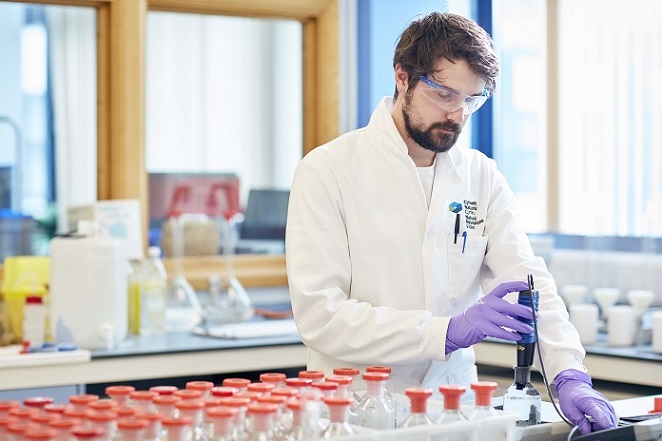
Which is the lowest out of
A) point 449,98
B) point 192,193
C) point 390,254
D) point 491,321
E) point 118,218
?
point 491,321

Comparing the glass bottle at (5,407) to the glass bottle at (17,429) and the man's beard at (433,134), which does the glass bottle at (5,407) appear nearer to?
the glass bottle at (17,429)

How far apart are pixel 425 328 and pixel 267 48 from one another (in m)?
4.18

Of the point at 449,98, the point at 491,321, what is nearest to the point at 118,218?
the point at 449,98

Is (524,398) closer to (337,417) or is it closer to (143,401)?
(337,417)

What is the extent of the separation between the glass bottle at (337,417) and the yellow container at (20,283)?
212 centimetres

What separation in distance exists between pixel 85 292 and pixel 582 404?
1.92 m

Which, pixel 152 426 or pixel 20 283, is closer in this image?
pixel 152 426

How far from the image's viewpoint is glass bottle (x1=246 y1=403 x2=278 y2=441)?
150 cm

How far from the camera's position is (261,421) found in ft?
4.92

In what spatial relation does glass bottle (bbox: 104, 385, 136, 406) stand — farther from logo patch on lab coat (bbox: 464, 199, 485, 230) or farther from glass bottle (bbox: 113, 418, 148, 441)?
logo patch on lab coat (bbox: 464, 199, 485, 230)

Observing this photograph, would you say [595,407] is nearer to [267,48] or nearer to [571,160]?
[571,160]

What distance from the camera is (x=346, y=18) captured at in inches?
170

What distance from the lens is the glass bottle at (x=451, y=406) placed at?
1617 millimetres

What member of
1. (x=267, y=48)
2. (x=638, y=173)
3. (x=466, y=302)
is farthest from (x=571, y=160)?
(x=267, y=48)
